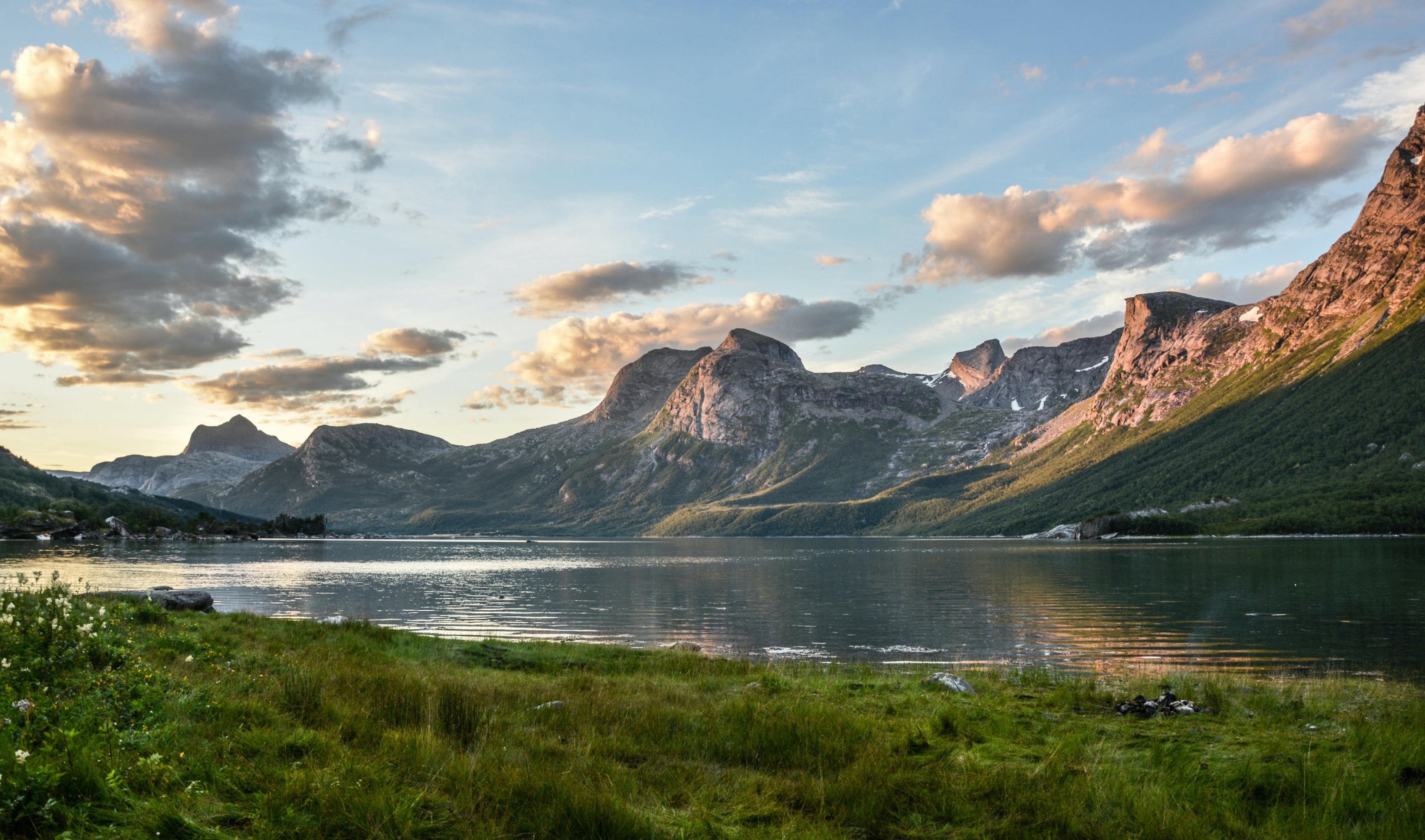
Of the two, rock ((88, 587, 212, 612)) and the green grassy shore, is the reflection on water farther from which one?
the green grassy shore

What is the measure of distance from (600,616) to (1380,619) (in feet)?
198

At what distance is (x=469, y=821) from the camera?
8336 millimetres

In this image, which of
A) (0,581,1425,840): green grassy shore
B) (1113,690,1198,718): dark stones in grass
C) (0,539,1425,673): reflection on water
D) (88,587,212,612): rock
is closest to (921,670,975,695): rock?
(0,581,1425,840): green grassy shore

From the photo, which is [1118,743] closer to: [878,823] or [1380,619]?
[878,823]

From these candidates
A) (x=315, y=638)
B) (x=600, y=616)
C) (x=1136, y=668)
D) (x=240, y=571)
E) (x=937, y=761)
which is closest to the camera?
(x=937, y=761)

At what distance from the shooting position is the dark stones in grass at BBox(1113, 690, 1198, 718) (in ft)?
61.6

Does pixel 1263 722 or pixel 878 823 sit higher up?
pixel 878 823

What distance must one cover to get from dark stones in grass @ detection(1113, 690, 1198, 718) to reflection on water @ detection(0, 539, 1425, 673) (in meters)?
18.9

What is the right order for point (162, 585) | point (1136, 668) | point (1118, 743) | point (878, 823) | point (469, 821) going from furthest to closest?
1. point (162, 585)
2. point (1136, 668)
3. point (1118, 743)
4. point (878, 823)
5. point (469, 821)

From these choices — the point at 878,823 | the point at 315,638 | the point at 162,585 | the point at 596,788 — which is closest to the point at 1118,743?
the point at 878,823

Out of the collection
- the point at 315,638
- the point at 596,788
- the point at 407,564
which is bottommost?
the point at 407,564

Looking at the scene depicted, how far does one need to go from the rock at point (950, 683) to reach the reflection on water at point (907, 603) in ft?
49.6

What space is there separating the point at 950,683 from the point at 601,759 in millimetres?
15288

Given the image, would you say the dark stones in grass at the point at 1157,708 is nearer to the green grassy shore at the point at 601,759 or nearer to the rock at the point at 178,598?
the green grassy shore at the point at 601,759
